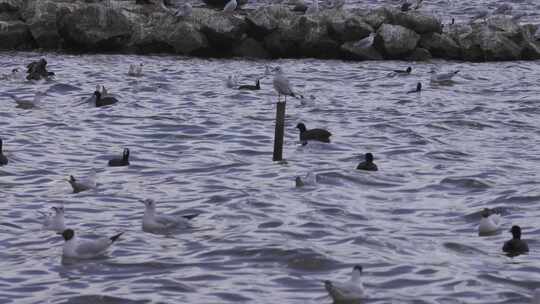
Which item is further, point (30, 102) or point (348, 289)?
point (30, 102)

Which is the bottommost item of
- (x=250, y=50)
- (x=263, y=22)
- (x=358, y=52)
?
(x=250, y=50)

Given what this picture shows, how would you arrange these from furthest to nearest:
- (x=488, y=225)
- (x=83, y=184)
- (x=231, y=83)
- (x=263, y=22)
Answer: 1. (x=263, y=22)
2. (x=231, y=83)
3. (x=83, y=184)
4. (x=488, y=225)

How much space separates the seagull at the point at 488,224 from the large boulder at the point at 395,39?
22.2m

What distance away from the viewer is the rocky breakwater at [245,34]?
37.7 metres

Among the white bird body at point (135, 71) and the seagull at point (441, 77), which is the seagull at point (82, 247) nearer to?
the white bird body at point (135, 71)

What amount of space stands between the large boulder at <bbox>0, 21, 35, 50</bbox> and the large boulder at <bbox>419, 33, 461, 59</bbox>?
13551mm

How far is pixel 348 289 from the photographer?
12.4 meters

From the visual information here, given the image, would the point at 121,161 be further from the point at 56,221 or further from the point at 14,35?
the point at 14,35

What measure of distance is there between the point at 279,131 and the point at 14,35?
19637mm

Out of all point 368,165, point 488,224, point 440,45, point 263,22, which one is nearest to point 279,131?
point 368,165

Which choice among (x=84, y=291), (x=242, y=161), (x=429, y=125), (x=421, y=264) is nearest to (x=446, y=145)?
(x=429, y=125)

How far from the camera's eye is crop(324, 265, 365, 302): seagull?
12250mm

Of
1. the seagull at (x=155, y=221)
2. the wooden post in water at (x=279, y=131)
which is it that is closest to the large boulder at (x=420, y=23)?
the wooden post in water at (x=279, y=131)

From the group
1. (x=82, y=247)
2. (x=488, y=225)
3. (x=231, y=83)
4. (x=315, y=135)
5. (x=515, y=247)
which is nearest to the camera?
(x=82, y=247)
